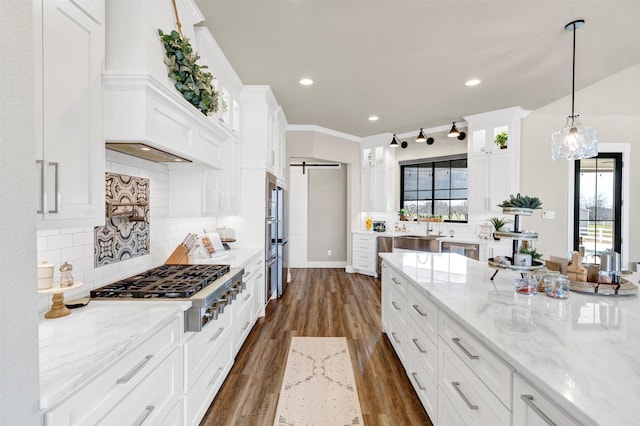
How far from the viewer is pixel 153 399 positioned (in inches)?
52.6

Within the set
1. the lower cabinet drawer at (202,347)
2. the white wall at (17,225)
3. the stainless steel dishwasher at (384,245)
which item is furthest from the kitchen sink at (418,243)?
the white wall at (17,225)

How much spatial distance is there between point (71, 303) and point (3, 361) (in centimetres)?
107

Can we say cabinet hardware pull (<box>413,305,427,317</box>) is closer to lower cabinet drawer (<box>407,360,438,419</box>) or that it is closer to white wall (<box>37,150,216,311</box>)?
lower cabinet drawer (<box>407,360,438,419</box>)

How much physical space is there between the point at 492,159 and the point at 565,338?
14.9 feet

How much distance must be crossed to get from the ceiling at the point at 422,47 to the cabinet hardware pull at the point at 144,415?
2.60m

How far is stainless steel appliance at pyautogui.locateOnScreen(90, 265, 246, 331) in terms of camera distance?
1.67 metres

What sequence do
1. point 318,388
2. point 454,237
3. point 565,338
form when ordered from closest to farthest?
1. point 565,338
2. point 318,388
3. point 454,237

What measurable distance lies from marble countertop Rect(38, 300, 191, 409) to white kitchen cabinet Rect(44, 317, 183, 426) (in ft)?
0.17

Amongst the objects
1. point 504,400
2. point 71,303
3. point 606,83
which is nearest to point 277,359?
point 71,303

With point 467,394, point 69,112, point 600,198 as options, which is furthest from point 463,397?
point 600,198

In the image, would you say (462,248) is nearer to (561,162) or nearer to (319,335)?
(561,162)

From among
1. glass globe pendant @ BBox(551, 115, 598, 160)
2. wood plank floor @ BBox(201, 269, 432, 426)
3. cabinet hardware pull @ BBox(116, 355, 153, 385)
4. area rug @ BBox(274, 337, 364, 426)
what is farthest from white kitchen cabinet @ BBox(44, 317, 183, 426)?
glass globe pendant @ BBox(551, 115, 598, 160)

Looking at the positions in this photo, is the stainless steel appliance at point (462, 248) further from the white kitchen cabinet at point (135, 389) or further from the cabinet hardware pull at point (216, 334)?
the white kitchen cabinet at point (135, 389)

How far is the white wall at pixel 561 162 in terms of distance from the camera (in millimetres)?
4668
